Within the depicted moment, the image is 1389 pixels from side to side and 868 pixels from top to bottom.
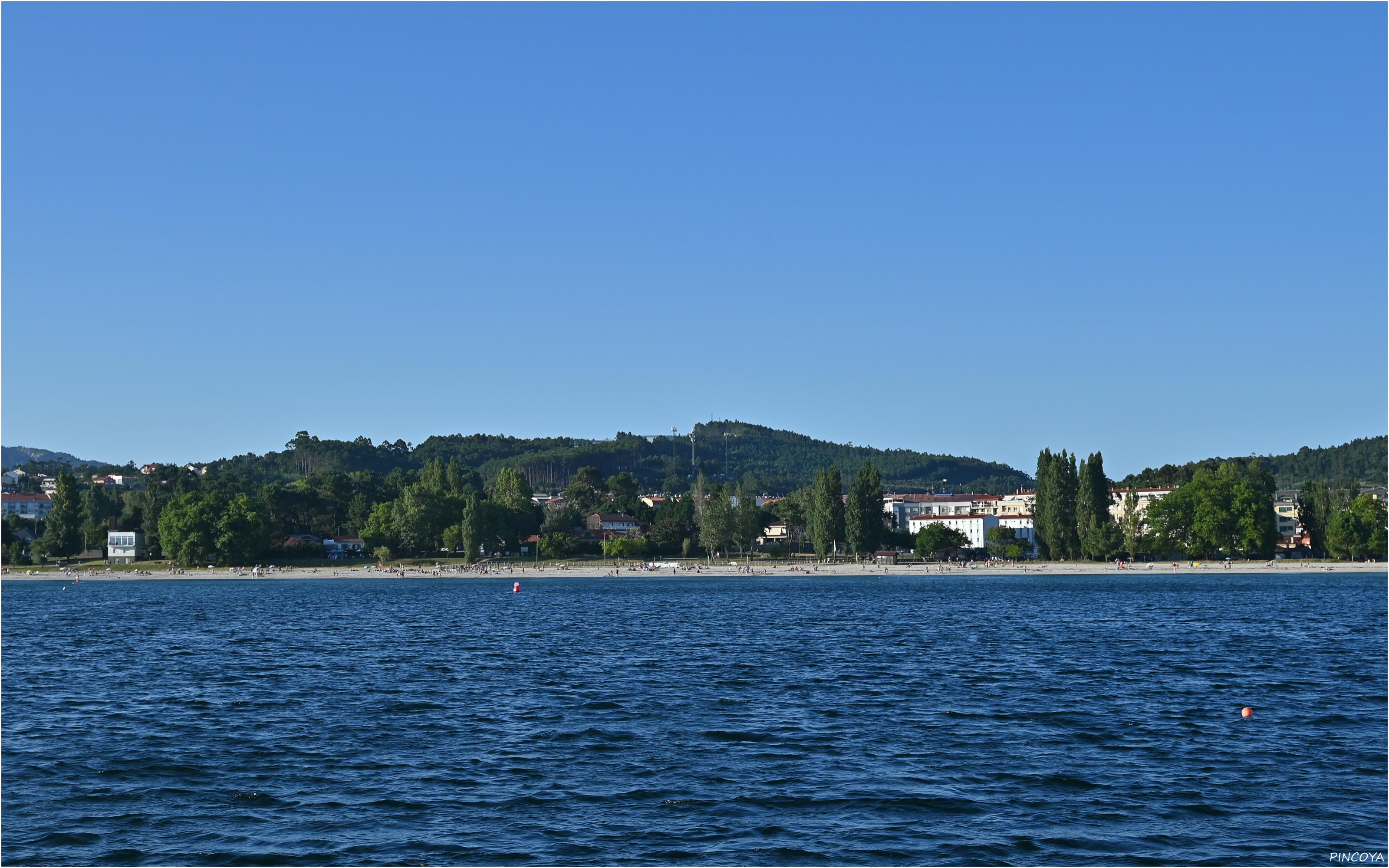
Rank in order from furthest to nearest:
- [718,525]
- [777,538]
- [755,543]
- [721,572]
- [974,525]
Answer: [777,538] < [974,525] < [755,543] < [718,525] < [721,572]

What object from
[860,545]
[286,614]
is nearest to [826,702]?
[286,614]

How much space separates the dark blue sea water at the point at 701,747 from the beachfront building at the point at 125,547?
109 metres

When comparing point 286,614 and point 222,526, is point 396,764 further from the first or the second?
point 222,526

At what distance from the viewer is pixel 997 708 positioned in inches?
1272

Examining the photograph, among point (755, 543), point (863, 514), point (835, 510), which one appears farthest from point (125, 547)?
point (863, 514)

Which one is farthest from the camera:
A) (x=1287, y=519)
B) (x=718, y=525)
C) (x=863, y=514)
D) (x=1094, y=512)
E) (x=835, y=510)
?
(x=1287, y=519)

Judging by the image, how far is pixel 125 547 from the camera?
16200cm

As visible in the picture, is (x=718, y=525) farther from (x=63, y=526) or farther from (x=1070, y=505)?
(x=63, y=526)

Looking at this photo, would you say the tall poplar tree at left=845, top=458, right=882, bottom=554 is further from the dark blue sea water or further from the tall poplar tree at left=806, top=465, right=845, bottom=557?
the dark blue sea water

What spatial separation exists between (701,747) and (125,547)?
500 feet

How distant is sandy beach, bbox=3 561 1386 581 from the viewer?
5162 inches

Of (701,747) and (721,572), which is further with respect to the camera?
(721,572)

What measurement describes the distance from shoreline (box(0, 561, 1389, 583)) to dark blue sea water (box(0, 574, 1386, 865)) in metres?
74.5

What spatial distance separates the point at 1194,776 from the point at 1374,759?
168 inches
